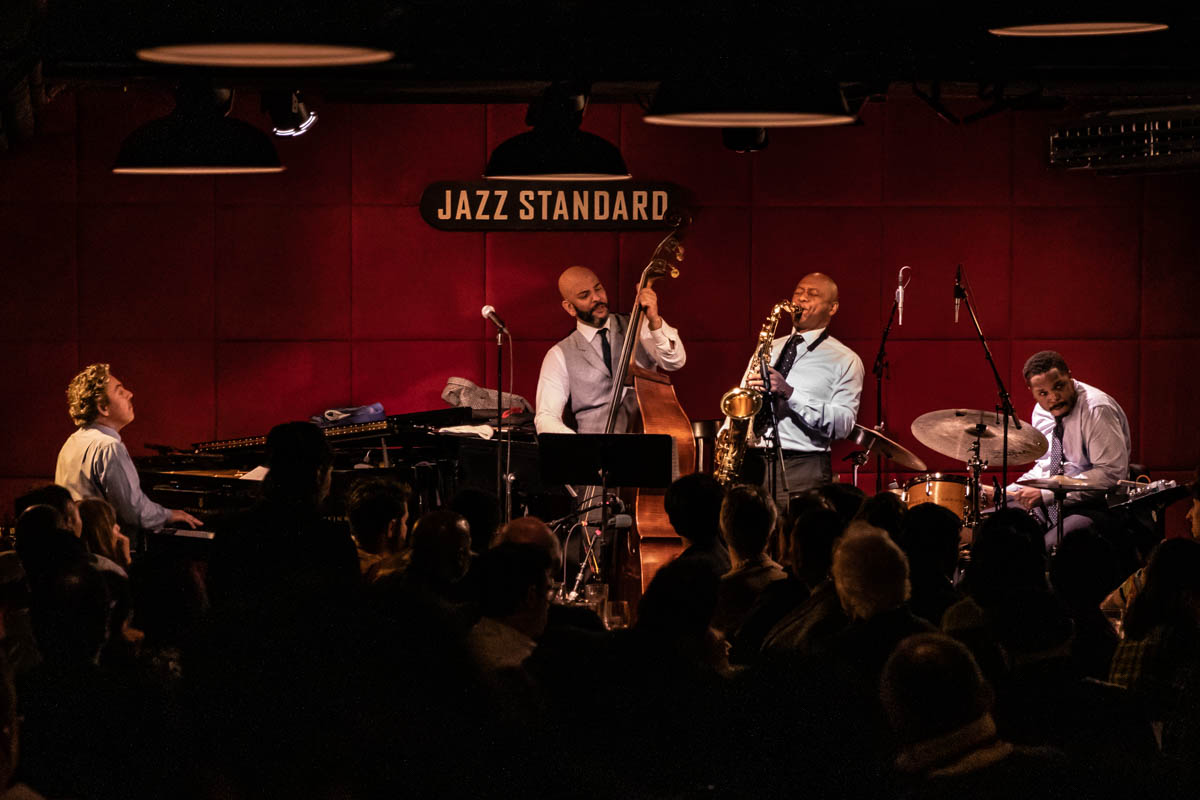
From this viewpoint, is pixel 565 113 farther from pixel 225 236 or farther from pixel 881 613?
pixel 225 236

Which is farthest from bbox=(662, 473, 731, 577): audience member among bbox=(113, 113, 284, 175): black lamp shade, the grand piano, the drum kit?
the drum kit

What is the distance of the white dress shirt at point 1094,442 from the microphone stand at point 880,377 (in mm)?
879

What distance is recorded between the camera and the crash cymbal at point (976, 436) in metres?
7.13

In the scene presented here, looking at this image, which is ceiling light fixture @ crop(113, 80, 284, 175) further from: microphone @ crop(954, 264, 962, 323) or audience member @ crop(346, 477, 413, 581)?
microphone @ crop(954, 264, 962, 323)

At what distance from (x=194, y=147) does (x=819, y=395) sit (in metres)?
4.12

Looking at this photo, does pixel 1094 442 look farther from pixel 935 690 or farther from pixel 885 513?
pixel 935 690

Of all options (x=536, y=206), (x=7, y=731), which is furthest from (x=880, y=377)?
(x=7, y=731)

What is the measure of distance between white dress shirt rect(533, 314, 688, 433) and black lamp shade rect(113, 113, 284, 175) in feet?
10.6

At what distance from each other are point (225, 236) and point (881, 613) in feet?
19.7

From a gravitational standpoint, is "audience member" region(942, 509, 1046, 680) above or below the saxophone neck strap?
below

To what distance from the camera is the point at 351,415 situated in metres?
7.68

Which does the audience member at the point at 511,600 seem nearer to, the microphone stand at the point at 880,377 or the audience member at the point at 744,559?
the audience member at the point at 744,559

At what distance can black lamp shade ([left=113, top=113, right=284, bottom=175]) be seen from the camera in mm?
4418

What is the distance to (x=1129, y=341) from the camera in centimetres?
854
